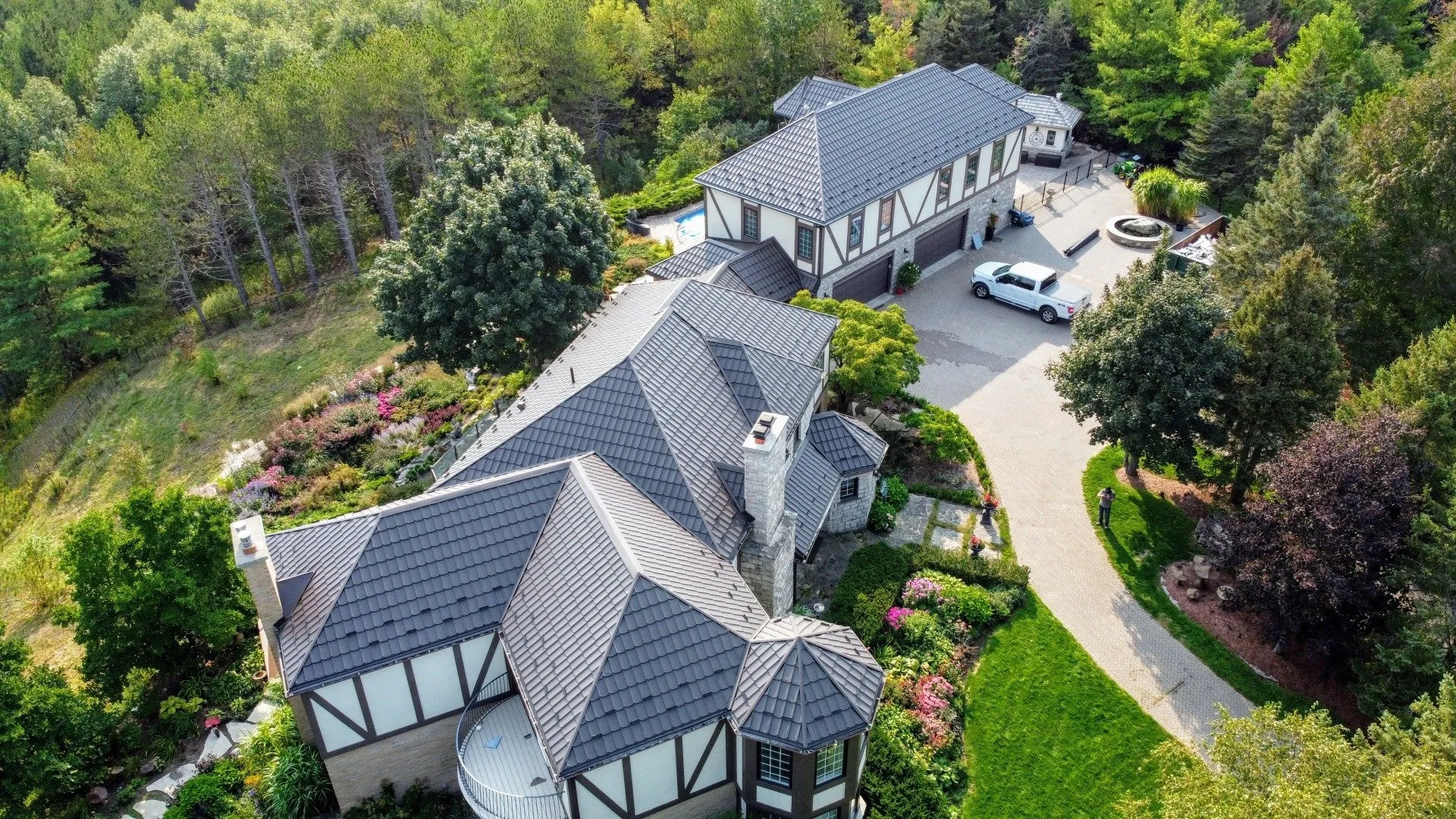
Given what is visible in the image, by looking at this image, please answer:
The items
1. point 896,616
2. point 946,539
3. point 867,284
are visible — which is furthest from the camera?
point 867,284

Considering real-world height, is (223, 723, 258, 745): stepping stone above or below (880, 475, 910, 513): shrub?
below

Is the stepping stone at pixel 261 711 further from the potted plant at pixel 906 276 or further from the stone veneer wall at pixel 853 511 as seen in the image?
the potted plant at pixel 906 276

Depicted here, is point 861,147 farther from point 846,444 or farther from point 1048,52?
point 1048,52

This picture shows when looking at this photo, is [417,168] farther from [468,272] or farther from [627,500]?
[627,500]

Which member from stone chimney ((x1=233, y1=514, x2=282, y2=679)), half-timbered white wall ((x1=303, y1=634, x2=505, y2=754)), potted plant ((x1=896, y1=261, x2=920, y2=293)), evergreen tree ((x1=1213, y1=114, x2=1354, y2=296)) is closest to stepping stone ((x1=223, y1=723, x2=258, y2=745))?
stone chimney ((x1=233, y1=514, x2=282, y2=679))

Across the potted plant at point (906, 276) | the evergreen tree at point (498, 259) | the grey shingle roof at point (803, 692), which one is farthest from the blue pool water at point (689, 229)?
the grey shingle roof at point (803, 692)

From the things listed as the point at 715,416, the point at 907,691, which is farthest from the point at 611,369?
the point at 907,691

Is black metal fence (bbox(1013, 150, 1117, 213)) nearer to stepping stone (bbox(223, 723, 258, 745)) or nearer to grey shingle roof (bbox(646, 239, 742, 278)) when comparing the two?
Answer: grey shingle roof (bbox(646, 239, 742, 278))

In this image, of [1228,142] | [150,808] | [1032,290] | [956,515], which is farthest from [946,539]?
[1228,142]
